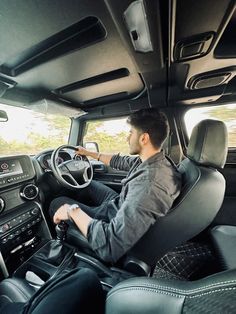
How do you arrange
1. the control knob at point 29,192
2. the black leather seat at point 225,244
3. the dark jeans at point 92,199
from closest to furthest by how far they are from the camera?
1. the black leather seat at point 225,244
2. the control knob at point 29,192
3. the dark jeans at point 92,199

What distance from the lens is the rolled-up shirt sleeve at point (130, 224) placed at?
111 centimetres

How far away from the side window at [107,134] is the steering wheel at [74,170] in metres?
0.62

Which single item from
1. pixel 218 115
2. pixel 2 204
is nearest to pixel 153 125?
pixel 2 204

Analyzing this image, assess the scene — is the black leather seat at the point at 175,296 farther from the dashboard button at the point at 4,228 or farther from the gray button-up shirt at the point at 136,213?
the dashboard button at the point at 4,228

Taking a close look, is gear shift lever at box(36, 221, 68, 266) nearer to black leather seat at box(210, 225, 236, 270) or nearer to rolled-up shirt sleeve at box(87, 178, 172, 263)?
rolled-up shirt sleeve at box(87, 178, 172, 263)

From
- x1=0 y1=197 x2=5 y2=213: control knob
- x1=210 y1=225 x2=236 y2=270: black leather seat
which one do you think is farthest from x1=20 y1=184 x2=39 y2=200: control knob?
x1=210 y1=225 x2=236 y2=270: black leather seat

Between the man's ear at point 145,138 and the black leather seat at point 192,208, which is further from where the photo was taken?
the man's ear at point 145,138

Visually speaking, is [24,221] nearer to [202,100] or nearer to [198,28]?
[198,28]

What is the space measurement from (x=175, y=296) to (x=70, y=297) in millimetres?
363

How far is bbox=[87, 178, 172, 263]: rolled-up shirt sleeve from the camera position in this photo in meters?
1.11

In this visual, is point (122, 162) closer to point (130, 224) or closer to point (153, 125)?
point (153, 125)

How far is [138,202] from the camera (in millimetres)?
1153

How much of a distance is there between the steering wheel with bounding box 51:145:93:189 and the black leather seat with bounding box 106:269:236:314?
1397 millimetres

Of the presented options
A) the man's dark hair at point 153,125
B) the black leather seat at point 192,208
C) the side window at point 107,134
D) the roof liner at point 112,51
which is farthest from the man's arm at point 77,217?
the side window at point 107,134
